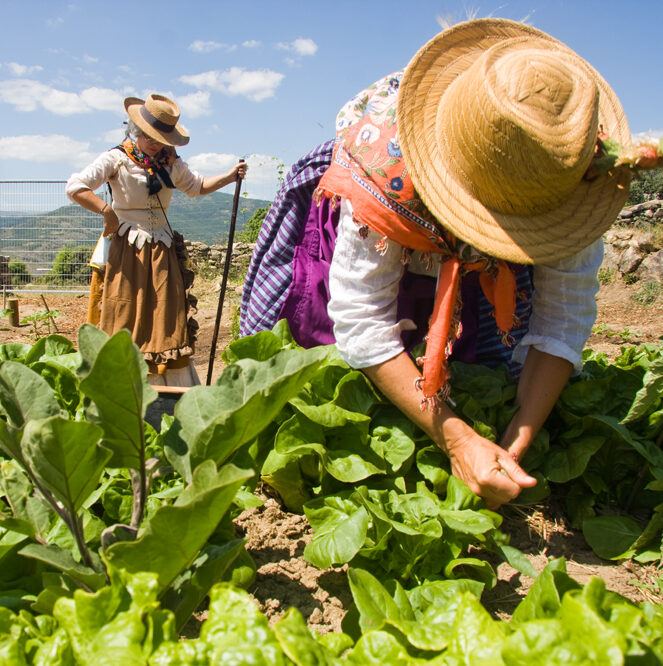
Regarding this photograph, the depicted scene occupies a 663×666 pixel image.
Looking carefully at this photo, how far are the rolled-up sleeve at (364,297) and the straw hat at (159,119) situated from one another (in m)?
2.26

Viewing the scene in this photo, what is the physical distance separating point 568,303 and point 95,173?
111 inches

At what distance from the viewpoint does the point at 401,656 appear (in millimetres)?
739

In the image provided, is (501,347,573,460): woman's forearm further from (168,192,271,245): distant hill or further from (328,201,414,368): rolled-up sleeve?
(168,192,271,245): distant hill

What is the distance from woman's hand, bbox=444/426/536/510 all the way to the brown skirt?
2.66 metres

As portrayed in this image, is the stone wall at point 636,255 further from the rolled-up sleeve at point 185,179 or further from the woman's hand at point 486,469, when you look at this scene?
the woman's hand at point 486,469

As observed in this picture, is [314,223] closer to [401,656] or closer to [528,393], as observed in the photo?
[528,393]

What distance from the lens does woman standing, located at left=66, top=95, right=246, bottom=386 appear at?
3.59m

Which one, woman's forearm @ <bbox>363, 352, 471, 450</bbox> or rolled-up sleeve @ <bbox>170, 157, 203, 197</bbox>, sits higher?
rolled-up sleeve @ <bbox>170, 157, 203, 197</bbox>

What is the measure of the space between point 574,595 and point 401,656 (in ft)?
0.73

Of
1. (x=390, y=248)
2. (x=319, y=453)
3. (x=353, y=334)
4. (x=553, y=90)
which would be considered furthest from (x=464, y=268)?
(x=319, y=453)

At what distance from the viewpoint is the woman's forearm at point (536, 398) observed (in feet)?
5.55

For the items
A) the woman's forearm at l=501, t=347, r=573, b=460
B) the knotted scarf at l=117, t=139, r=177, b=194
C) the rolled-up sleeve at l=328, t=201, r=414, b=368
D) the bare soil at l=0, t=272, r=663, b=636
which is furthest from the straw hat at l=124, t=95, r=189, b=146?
the woman's forearm at l=501, t=347, r=573, b=460

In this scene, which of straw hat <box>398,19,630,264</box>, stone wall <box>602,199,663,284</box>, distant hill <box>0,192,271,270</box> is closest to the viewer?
straw hat <box>398,19,630,264</box>

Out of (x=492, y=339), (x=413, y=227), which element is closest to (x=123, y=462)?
(x=413, y=227)
